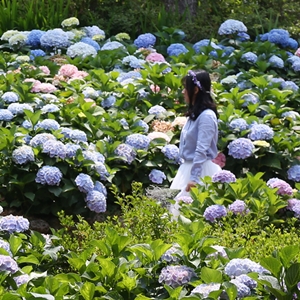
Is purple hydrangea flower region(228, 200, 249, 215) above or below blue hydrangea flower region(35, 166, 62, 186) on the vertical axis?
above

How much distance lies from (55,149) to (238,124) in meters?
1.66

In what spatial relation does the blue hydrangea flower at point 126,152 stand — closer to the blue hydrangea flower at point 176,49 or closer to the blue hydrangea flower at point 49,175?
the blue hydrangea flower at point 49,175

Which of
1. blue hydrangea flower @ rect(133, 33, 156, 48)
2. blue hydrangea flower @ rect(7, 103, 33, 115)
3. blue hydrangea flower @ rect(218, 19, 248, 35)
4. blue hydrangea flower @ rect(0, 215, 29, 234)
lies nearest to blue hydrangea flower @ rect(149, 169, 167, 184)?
blue hydrangea flower @ rect(7, 103, 33, 115)

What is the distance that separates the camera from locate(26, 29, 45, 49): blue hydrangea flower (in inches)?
348

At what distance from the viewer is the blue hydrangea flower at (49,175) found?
530 centimetres

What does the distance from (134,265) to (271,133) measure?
3.17 metres

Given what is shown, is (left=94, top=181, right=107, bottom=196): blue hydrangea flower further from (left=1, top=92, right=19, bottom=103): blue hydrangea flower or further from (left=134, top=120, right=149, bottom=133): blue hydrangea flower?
(left=1, top=92, right=19, bottom=103): blue hydrangea flower

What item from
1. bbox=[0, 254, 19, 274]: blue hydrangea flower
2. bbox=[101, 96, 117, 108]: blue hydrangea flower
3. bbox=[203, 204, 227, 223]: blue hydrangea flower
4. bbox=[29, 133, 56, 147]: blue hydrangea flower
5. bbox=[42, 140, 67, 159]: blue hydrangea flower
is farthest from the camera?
bbox=[101, 96, 117, 108]: blue hydrangea flower

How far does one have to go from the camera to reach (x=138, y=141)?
5895 mm

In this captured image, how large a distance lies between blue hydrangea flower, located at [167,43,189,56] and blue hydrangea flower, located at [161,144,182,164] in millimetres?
2940

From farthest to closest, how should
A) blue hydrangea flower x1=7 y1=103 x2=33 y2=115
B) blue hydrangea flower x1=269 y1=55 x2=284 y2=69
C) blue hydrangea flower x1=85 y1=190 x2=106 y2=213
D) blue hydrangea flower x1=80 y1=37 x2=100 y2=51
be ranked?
1. blue hydrangea flower x1=80 y1=37 x2=100 y2=51
2. blue hydrangea flower x1=269 y1=55 x2=284 y2=69
3. blue hydrangea flower x1=7 y1=103 x2=33 y2=115
4. blue hydrangea flower x1=85 y1=190 x2=106 y2=213

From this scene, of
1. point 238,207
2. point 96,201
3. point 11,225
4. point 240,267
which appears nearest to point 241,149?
point 96,201

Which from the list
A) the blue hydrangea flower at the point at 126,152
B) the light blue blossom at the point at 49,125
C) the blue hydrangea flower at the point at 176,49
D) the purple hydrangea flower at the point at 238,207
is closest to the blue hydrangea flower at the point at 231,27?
→ the blue hydrangea flower at the point at 176,49

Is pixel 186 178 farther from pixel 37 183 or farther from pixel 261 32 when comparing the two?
pixel 261 32
